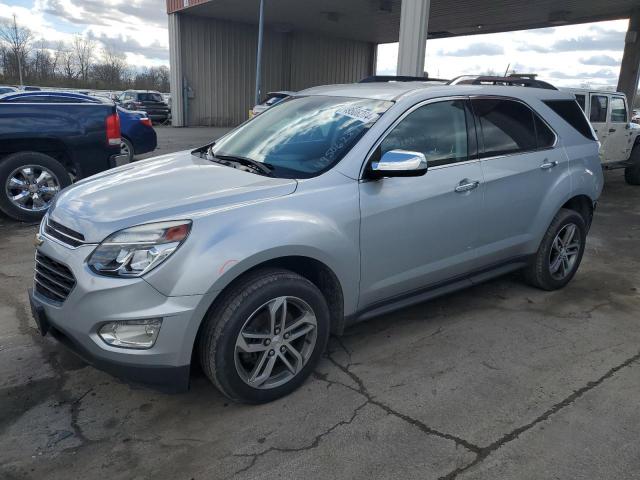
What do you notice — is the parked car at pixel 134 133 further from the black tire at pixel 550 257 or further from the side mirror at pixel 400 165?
the side mirror at pixel 400 165

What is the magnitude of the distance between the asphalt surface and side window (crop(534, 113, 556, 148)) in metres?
1.44

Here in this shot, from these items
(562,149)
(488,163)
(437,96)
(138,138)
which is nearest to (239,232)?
(437,96)

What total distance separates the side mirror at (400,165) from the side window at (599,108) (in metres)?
8.25

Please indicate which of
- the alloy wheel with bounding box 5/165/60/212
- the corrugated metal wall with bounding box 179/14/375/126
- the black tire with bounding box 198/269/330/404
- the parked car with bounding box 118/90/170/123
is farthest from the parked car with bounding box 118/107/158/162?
the parked car with bounding box 118/90/170/123

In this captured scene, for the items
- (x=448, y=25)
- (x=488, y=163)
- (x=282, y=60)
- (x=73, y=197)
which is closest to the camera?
(x=73, y=197)

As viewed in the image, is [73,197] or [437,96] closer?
[73,197]

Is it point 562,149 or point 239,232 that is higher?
point 562,149

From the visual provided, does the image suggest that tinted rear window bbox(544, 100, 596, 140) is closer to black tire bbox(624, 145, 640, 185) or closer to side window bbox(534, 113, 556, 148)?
side window bbox(534, 113, 556, 148)

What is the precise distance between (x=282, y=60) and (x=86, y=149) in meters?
22.8

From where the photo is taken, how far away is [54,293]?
273 cm

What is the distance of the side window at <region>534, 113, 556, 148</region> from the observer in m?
4.27

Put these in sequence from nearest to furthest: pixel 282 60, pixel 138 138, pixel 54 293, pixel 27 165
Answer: pixel 54 293, pixel 27 165, pixel 138 138, pixel 282 60

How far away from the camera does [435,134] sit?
357 centimetres

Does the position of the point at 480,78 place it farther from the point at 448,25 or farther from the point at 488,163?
the point at 448,25
